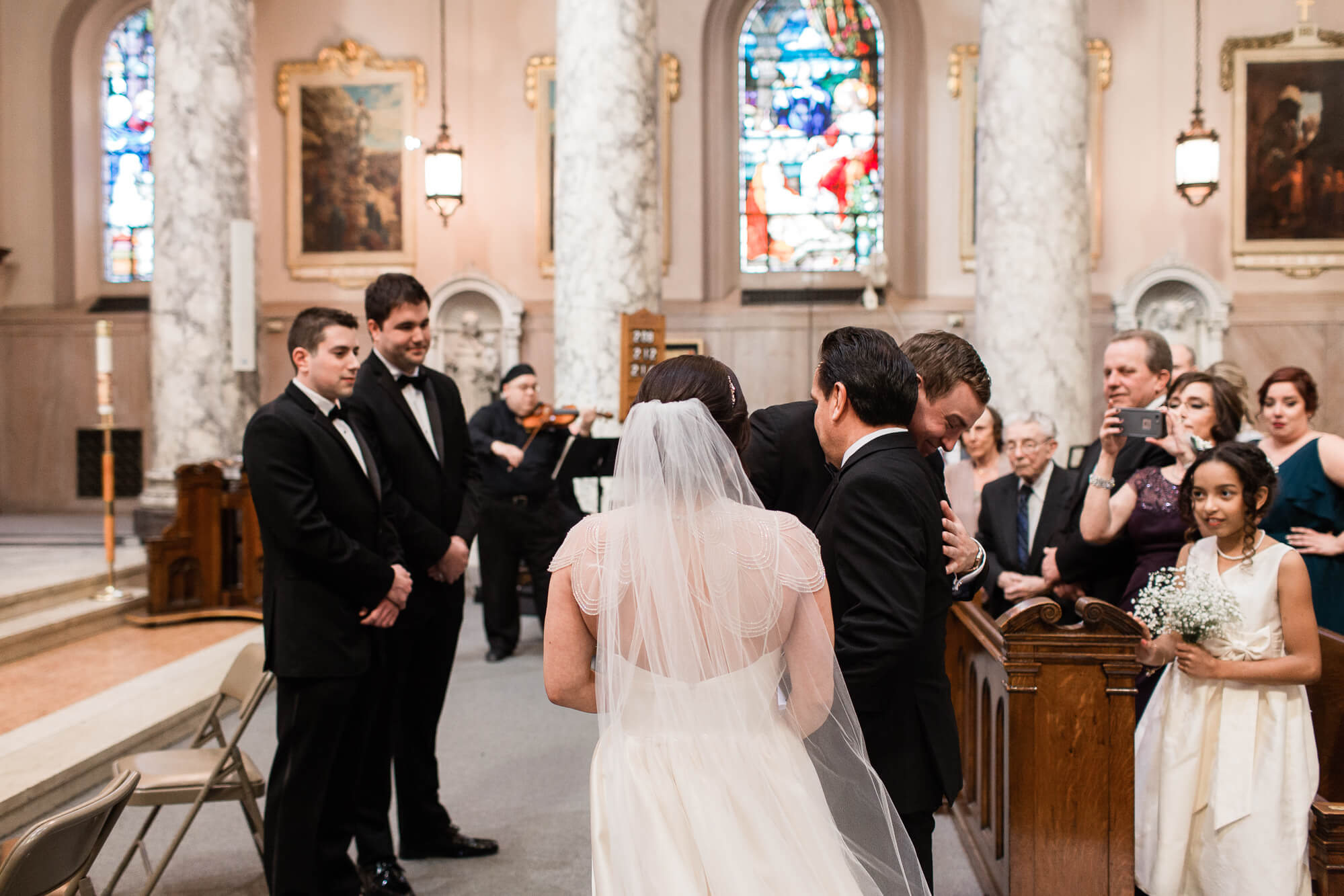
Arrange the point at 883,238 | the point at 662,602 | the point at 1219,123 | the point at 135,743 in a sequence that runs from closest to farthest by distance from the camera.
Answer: the point at 662,602 < the point at 135,743 < the point at 1219,123 < the point at 883,238

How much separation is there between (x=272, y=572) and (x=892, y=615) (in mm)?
1998

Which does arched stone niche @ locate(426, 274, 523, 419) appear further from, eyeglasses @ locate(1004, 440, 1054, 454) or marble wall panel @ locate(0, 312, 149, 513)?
eyeglasses @ locate(1004, 440, 1054, 454)

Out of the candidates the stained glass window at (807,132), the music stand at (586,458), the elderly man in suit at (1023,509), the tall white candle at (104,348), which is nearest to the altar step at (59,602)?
the tall white candle at (104,348)

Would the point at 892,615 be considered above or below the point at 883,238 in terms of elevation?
below

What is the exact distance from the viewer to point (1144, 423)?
3.62m

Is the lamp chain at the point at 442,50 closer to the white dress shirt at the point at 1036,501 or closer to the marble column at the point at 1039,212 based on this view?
the marble column at the point at 1039,212

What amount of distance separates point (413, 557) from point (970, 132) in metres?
Answer: 9.61

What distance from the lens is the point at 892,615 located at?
2188 millimetres

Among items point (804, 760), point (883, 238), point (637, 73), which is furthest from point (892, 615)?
point (883, 238)

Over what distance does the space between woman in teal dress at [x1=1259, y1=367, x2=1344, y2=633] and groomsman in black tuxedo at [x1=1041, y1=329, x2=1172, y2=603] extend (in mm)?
716

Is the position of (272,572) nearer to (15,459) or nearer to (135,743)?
(135,743)

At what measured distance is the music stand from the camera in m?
6.63

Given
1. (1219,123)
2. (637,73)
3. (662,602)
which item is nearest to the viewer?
(662,602)

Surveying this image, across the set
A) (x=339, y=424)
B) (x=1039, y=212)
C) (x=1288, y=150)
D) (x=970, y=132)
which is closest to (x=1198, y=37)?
(x=1288, y=150)
